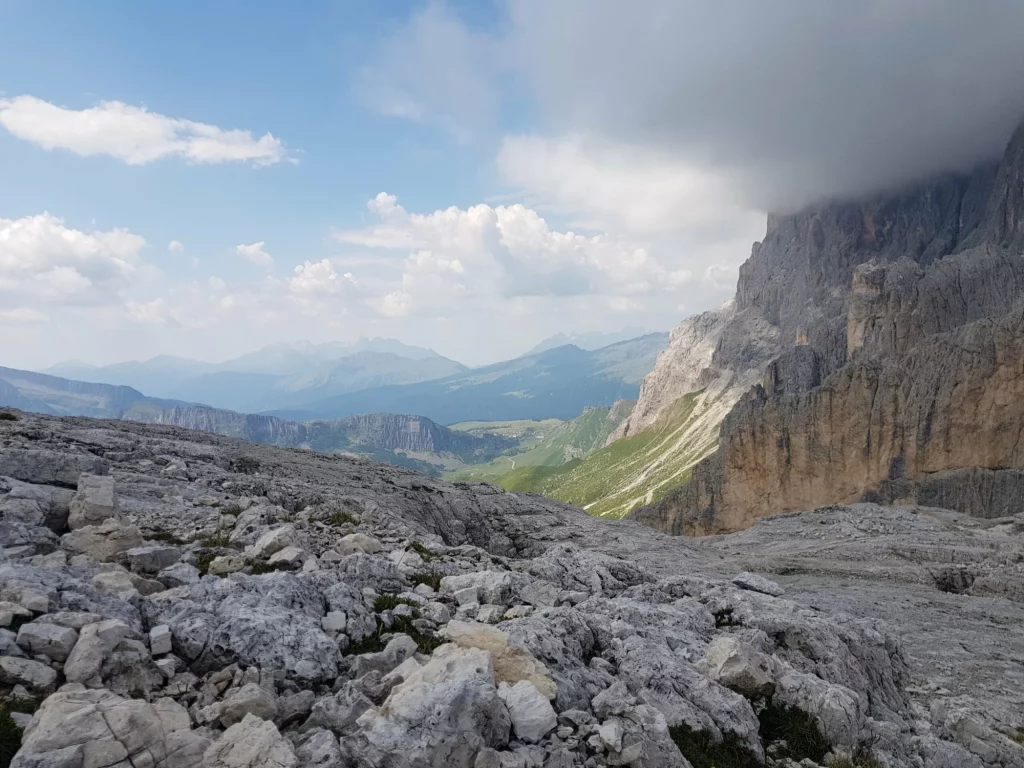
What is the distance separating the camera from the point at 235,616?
37.4ft

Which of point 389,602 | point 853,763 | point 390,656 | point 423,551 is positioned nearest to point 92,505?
point 423,551

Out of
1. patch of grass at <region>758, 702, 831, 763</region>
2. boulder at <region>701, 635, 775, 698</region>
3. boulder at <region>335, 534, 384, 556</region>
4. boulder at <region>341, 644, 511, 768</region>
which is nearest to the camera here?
boulder at <region>341, 644, 511, 768</region>

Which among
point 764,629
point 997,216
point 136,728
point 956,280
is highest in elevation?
point 997,216

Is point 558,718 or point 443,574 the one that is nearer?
point 558,718

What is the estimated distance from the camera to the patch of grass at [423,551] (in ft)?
64.4

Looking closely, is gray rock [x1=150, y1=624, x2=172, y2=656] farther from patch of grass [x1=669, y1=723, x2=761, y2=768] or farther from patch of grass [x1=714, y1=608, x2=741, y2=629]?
patch of grass [x1=714, y1=608, x2=741, y2=629]

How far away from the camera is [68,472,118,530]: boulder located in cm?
1836

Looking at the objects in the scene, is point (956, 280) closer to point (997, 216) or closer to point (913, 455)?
point (997, 216)

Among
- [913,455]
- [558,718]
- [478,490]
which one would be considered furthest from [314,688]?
[913,455]

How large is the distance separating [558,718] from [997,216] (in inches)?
9297

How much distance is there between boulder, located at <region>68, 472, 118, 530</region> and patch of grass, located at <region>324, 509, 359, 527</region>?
24.2 ft

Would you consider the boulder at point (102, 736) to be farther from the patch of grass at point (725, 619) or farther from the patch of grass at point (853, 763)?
the patch of grass at point (725, 619)

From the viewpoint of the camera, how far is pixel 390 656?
11.4 m

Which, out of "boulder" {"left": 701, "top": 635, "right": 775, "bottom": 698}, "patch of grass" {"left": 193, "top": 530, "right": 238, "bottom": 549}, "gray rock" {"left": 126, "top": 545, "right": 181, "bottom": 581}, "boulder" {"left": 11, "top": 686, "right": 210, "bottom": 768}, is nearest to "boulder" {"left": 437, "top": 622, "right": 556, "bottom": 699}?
"boulder" {"left": 701, "top": 635, "right": 775, "bottom": 698}
